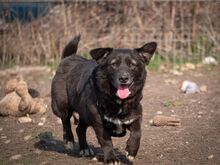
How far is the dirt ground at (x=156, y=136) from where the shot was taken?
7.02 meters

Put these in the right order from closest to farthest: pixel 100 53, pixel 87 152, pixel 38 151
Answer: pixel 100 53
pixel 87 152
pixel 38 151

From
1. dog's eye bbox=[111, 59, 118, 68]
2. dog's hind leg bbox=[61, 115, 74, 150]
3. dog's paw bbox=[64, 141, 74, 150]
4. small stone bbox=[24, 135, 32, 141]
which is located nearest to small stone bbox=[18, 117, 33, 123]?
small stone bbox=[24, 135, 32, 141]

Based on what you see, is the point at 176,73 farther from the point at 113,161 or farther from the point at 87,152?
the point at 113,161

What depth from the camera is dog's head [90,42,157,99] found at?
6.53m

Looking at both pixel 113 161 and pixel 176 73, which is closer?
pixel 113 161

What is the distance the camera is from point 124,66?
6.64 m

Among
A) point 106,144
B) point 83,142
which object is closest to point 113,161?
point 106,144

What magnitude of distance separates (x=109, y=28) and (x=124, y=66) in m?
7.50

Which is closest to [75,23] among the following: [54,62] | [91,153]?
[54,62]

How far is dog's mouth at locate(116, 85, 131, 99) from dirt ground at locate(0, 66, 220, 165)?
76 cm

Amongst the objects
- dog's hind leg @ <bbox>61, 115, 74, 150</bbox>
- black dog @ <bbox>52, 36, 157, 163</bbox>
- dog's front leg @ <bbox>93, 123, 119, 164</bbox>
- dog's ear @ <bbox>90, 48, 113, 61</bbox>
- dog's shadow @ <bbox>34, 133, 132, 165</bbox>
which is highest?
dog's ear @ <bbox>90, 48, 113, 61</bbox>

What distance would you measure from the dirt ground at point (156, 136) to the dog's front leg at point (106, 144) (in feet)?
1.14

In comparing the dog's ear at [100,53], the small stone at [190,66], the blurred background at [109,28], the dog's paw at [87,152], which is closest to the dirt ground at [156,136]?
the dog's paw at [87,152]

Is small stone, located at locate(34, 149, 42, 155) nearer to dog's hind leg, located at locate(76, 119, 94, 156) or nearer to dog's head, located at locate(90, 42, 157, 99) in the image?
dog's hind leg, located at locate(76, 119, 94, 156)
